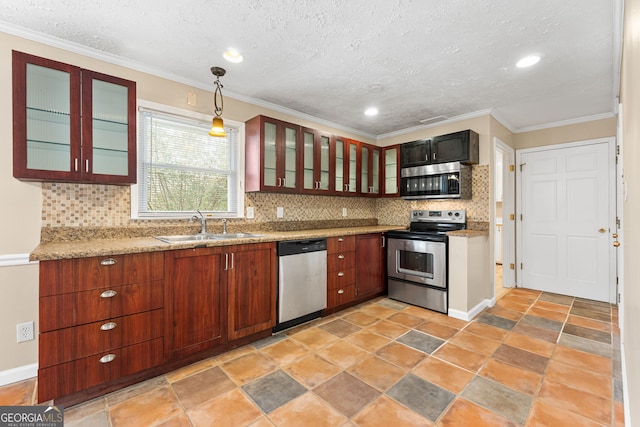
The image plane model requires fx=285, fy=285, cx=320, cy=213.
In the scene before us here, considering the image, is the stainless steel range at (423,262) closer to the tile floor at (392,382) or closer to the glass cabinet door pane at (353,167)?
the tile floor at (392,382)

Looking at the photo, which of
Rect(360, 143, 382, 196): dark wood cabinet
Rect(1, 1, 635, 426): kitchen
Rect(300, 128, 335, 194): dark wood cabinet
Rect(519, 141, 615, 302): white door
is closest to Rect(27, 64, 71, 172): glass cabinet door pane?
Rect(1, 1, 635, 426): kitchen

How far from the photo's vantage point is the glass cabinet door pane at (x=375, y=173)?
14.5 ft

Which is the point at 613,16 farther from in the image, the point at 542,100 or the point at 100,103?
the point at 100,103

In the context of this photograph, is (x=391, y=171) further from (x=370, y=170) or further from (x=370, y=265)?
(x=370, y=265)

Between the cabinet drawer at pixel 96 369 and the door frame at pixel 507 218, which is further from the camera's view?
the door frame at pixel 507 218

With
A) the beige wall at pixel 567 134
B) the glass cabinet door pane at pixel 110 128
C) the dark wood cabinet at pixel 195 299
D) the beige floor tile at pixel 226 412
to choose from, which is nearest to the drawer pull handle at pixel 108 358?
the dark wood cabinet at pixel 195 299

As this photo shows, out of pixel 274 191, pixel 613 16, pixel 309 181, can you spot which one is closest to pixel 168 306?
pixel 274 191

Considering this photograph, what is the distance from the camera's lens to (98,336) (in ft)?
5.93

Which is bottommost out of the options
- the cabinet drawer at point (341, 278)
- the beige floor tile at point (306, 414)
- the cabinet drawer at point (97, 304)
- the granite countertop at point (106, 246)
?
the beige floor tile at point (306, 414)

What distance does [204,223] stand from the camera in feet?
9.14

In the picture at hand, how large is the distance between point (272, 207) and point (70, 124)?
1961 mm

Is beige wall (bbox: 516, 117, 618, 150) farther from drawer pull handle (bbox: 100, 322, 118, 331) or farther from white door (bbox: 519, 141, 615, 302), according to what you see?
drawer pull handle (bbox: 100, 322, 118, 331)

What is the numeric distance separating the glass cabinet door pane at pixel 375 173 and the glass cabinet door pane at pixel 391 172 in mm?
108

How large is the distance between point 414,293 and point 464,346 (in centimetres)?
107
